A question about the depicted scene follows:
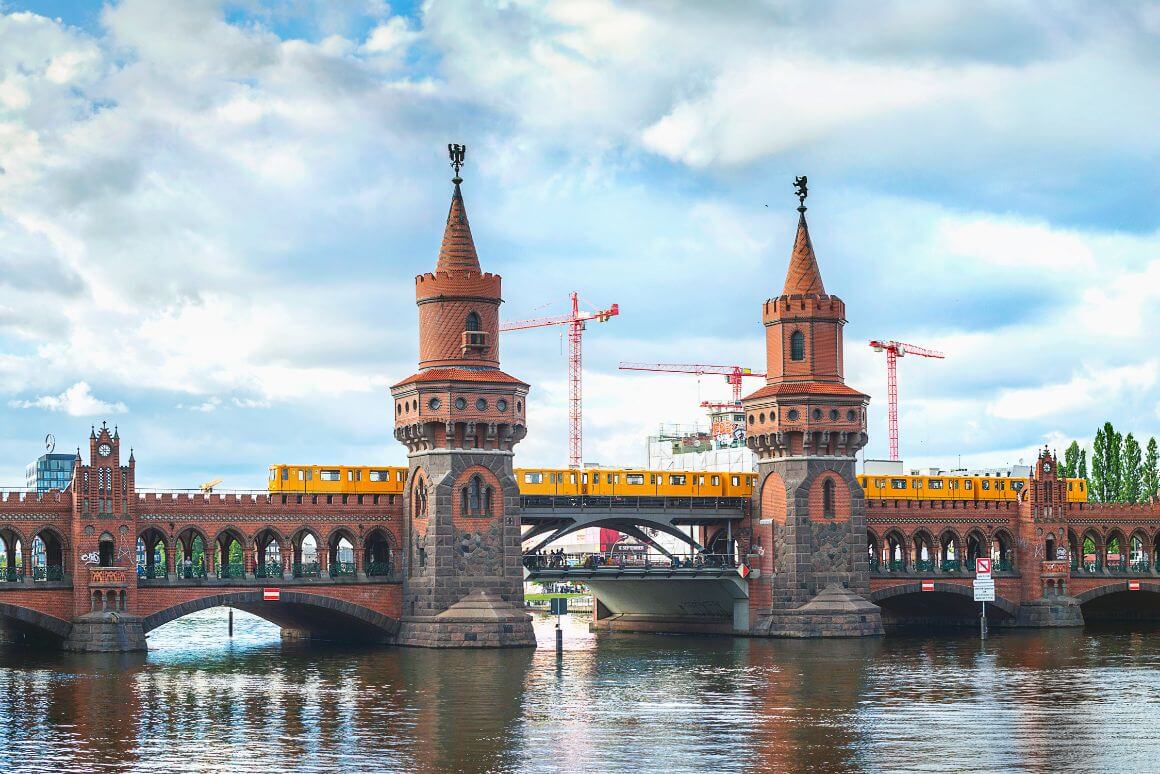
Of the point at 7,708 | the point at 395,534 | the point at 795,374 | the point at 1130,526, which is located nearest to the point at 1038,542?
the point at 1130,526

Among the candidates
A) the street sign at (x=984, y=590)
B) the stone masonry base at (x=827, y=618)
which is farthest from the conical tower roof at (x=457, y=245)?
the street sign at (x=984, y=590)

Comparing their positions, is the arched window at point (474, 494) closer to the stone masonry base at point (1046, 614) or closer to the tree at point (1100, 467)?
the stone masonry base at point (1046, 614)

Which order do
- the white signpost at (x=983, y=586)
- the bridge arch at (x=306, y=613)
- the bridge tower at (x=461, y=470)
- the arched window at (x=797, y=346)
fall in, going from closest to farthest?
the bridge arch at (x=306, y=613)
the bridge tower at (x=461, y=470)
the arched window at (x=797, y=346)
the white signpost at (x=983, y=586)

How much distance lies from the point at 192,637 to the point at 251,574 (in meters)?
28.4

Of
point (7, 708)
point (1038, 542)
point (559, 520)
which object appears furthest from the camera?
point (1038, 542)

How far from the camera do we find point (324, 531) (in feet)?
354

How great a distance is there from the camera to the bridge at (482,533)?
9900 cm

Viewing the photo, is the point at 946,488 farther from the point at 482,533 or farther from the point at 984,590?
the point at 482,533

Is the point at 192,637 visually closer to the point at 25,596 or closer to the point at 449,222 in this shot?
the point at 25,596

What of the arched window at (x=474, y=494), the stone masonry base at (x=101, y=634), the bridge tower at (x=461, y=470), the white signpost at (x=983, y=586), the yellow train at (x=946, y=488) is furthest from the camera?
the yellow train at (x=946, y=488)

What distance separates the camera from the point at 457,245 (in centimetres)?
10919

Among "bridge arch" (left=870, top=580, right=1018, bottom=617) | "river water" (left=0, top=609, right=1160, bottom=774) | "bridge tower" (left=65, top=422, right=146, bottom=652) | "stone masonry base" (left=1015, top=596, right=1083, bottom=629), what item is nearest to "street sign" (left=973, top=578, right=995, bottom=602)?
"bridge arch" (left=870, top=580, right=1018, bottom=617)

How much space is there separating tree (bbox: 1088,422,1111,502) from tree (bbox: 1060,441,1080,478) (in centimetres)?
292

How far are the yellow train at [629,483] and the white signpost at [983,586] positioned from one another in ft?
26.7
